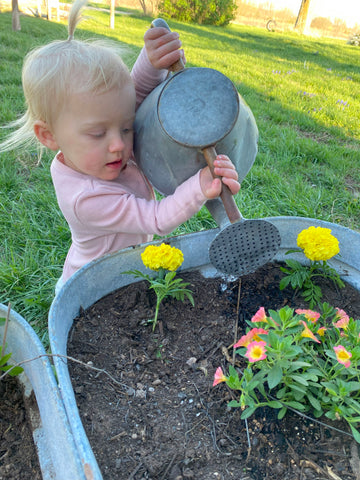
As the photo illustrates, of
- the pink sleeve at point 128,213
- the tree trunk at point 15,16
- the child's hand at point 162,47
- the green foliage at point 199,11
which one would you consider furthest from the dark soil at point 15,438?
the green foliage at point 199,11

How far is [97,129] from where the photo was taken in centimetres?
125

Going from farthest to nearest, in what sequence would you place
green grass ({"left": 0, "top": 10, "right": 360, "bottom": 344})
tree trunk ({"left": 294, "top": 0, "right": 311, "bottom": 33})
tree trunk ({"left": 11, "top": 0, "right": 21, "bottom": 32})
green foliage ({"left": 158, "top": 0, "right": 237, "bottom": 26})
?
tree trunk ({"left": 294, "top": 0, "right": 311, "bottom": 33}) → green foliage ({"left": 158, "top": 0, "right": 237, "bottom": 26}) → tree trunk ({"left": 11, "top": 0, "right": 21, "bottom": 32}) → green grass ({"left": 0, "top": 10, "right": 360, "bottom": 344})

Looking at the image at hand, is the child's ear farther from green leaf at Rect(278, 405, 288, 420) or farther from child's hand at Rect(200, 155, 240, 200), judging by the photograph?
green leaf at Rect(278, 405, 288, 420)

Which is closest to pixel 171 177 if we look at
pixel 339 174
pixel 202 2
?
pixel 339 174

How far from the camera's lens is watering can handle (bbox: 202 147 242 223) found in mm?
1087

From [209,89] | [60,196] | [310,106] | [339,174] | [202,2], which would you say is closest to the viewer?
[209,89]

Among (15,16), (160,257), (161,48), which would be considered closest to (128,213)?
(160,257)

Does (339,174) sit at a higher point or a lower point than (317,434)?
lower

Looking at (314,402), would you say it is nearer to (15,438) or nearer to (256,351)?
(256,351)

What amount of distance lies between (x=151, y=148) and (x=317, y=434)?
3.03 ft

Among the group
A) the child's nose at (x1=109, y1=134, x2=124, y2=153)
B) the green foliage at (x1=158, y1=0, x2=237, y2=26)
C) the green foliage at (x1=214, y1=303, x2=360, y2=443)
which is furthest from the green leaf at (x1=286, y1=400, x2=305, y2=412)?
the green foliage at (x1=158, y1=0, x2=237, y2=26)

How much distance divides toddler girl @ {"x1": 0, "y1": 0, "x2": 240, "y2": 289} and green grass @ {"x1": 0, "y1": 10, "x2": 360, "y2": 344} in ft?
1.02

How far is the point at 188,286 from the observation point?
1.47 meters

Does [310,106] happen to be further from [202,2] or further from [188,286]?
[202,2]
